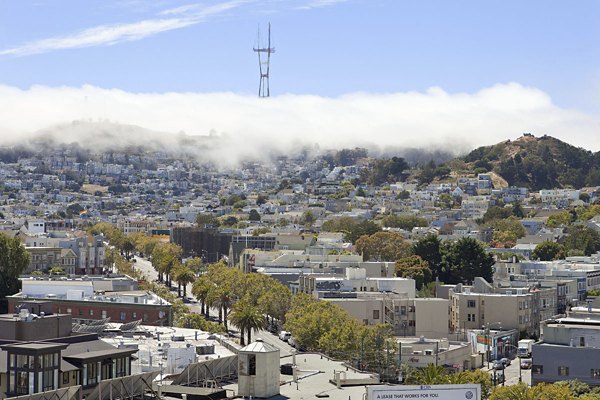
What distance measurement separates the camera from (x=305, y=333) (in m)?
77.8

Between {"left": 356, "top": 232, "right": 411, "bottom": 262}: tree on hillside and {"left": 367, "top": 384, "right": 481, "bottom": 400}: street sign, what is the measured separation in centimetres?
10349

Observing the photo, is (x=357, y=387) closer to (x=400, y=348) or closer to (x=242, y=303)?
(x=400, y=348)

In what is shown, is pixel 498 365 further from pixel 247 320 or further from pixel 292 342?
pixel 247 320

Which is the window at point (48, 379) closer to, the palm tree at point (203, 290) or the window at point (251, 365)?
the window at point (251, 365)

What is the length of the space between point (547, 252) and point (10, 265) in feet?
228

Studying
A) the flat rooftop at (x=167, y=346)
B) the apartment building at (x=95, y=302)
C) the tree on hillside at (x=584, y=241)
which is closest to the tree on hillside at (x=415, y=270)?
the apartment building at (x=95, y=302)

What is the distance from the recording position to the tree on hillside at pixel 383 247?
144125 millimetres

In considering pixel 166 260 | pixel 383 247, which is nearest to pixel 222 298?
pixel 166 260

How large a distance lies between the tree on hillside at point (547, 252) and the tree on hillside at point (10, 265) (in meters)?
64.6

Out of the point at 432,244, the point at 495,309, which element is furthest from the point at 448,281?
the point at 495,309

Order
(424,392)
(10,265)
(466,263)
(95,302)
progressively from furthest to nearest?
(466,263)
(10,265)
(95,302)
(424,392)

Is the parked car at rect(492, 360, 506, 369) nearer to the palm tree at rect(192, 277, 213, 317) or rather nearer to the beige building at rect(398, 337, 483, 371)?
the beige building at rect(398, 337, 483, 371)

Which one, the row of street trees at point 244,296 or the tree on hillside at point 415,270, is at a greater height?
the tree on hillside at point 415,270

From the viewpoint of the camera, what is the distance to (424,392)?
3688cm
